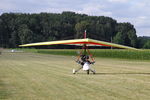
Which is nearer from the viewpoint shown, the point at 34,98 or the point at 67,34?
the point at 34,98

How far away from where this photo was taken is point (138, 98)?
33.9 ft

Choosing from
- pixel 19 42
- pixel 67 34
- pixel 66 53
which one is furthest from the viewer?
pixel 19 42

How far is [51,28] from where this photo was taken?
14600cm

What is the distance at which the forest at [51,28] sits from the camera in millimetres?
120688

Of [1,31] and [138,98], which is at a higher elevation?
[1,31]

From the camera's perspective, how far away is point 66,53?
8475cm

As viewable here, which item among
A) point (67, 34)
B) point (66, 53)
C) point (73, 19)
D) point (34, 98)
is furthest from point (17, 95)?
point (73, 19)

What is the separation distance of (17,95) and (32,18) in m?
151

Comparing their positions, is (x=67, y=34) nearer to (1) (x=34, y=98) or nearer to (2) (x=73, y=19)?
(2) (x=73, y=19)

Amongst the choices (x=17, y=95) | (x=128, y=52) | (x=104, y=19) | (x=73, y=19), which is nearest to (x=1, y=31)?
(x=73, y=19)

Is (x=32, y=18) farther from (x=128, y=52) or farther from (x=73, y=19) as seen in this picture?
(x=128, y=52)

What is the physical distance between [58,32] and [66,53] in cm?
4711

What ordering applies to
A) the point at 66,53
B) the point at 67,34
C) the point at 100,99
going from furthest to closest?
the point at 67,34 → the point at 66,53 → the point at 100,99

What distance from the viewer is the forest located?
121m
